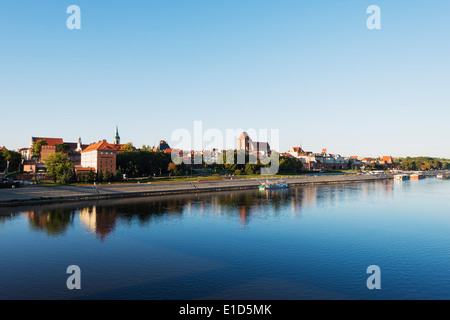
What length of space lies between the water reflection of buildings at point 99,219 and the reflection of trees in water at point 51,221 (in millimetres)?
1602

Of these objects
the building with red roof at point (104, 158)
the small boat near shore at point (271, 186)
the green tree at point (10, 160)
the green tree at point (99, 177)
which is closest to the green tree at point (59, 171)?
the green tree at point (99, 177)

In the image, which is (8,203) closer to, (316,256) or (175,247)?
(175,247)

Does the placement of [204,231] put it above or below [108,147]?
below

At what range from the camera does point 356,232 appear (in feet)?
103

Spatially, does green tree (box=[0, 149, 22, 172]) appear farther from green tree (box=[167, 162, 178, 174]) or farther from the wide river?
the wide river

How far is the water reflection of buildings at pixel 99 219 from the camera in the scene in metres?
31.2

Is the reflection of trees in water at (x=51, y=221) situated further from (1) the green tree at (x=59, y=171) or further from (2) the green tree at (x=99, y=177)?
(2) the green tree at (x=99, y=177)

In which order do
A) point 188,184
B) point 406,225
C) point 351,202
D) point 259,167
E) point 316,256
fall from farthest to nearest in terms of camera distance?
point 259,167 < point 188,184 < point 351,202 < point 406,225 < point 316,256

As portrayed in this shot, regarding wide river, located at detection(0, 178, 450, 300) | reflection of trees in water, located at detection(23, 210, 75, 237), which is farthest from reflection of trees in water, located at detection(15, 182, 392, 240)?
wide river, located at detection(0, 178, 450, 300)

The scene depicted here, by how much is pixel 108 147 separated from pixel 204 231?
49.8 metres

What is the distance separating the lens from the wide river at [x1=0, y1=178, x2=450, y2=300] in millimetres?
17125

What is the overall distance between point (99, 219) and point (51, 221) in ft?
16.7

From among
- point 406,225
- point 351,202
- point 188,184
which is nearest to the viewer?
point 406,225

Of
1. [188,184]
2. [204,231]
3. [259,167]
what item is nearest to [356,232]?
[204,231]
